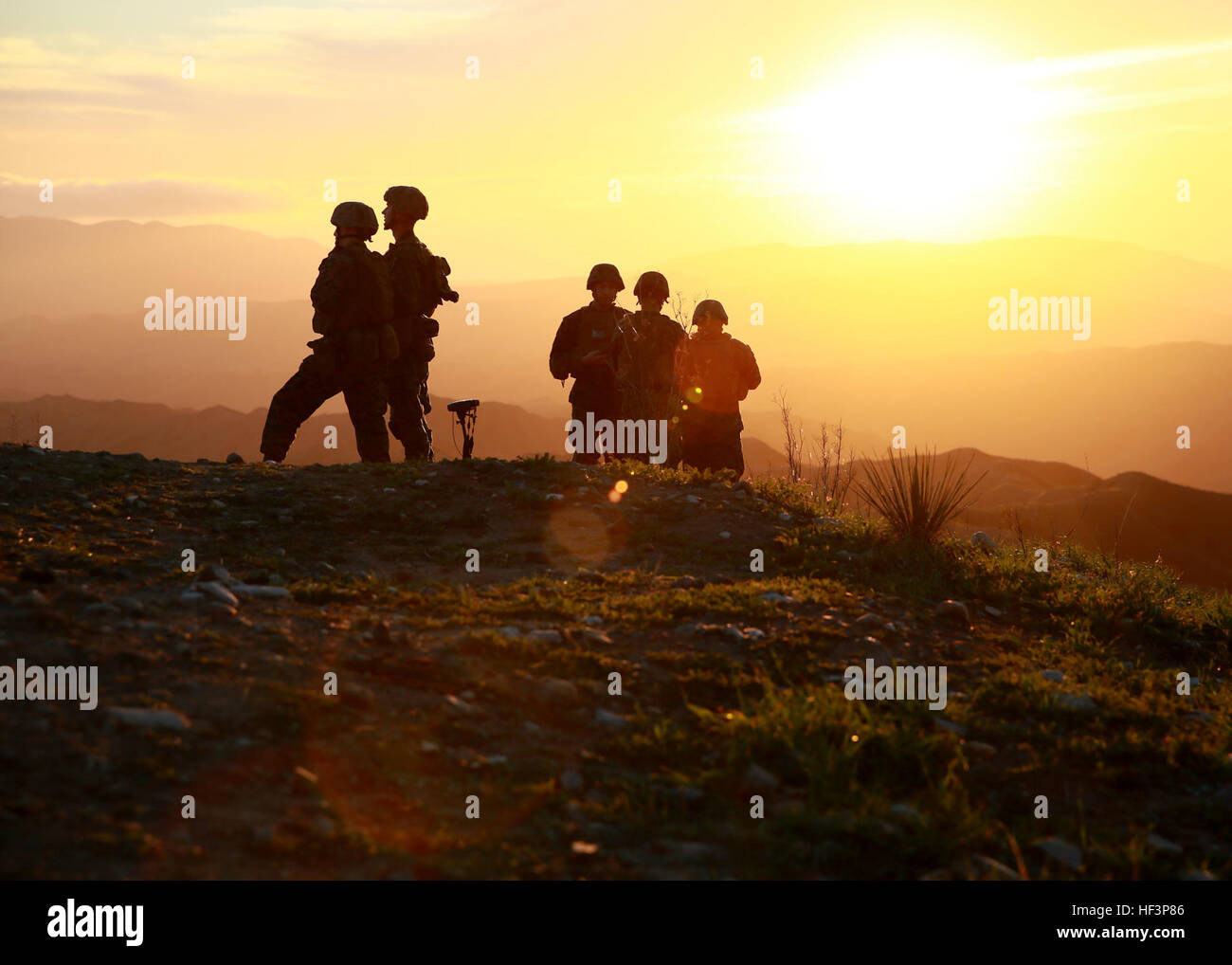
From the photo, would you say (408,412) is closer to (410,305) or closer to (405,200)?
(410,305)

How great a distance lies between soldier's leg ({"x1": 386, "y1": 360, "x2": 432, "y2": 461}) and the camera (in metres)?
11.2

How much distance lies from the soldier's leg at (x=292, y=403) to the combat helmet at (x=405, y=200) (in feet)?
6.09

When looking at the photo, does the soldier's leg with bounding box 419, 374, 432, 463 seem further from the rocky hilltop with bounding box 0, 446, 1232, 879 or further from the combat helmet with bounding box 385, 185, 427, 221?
the rocky hilltop with bounding box 0, 446, 1232, 879

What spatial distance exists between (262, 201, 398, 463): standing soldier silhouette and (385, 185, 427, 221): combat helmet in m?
0.61

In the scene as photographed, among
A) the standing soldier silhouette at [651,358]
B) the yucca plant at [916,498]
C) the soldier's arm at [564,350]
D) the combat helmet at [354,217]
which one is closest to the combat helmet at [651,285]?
the standing soldier silhouette at [651,358]

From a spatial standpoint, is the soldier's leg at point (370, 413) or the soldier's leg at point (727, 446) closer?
the soldier's leg at point (370, 413)

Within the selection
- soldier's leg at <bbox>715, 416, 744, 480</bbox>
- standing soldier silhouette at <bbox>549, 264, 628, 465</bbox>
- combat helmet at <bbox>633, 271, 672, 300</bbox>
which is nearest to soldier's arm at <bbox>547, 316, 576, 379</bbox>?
standing soldier silhouette at <bbox>549, 264, 628, 465</bbox>

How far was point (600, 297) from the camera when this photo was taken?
38.1 feet

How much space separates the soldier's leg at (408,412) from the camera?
1121 centimetres

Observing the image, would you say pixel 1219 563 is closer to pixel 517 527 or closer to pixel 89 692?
pixel 517 527

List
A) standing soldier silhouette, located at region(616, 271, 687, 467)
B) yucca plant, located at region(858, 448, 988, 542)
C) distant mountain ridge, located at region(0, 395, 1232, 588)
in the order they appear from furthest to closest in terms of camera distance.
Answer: distant mountain ridge, located at region(0, 395, 1232, 588)
standing soldier silhouette, located at region(616, 271, 687, 467)
yucca plant, located at region(858, 448, 988, 542)

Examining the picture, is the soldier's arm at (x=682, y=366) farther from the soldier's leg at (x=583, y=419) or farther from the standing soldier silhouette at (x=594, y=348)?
the soldier's leg at (x=583, y=419)

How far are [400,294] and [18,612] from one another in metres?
6.84

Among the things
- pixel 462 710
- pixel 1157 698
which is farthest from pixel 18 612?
pixel 1157 698
